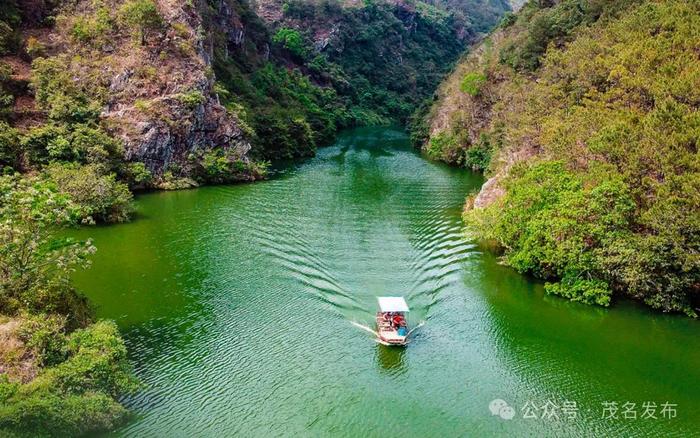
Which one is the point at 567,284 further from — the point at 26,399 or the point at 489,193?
the point at 26,399

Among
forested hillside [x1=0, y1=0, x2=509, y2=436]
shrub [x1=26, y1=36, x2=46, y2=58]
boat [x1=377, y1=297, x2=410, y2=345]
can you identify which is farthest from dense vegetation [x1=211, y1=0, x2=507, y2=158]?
boat [x1=377, y1=297, x2=410, y2=345]

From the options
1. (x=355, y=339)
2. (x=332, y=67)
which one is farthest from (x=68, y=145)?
(x=332, y=67)

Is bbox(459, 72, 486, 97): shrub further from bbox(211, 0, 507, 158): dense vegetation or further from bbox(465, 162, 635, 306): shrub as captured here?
bbox(465, 162, 635, 306): shrub

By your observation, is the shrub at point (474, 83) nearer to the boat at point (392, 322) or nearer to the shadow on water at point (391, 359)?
the boat at point (392, 322)

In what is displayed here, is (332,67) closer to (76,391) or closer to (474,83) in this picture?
(474,83)

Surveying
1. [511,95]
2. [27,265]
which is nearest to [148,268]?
[27,265]

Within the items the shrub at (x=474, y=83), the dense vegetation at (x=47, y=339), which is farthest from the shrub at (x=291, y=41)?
the dense vegetation at (x=47, y=339)
